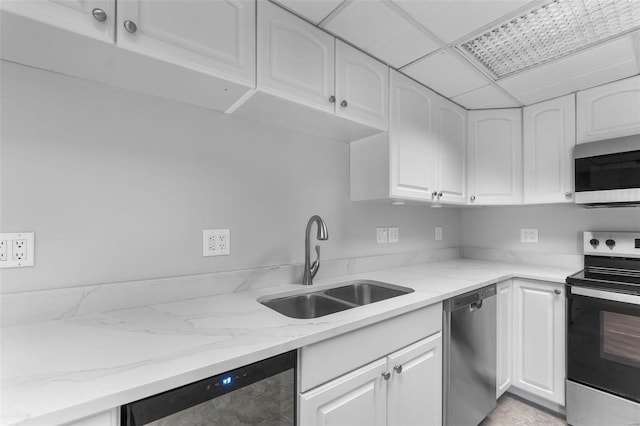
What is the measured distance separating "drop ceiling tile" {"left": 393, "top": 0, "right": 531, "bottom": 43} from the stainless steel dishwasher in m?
1.33

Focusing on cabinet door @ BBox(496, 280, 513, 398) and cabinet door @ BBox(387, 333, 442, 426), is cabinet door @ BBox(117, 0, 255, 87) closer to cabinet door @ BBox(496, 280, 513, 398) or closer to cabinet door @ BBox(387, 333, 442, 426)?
cabinet door @ BBox(387, 333, 442, 426)

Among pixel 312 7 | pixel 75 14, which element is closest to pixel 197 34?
pixel 75 14

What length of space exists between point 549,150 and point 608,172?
1.29 ft

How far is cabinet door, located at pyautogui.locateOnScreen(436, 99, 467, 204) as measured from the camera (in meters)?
2.04

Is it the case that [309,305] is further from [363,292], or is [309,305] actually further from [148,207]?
[148,207]

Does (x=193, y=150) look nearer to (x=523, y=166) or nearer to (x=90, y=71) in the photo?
(x=90, y=71)

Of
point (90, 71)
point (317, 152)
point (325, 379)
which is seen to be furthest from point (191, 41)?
point (325, 379)

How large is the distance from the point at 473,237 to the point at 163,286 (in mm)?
2638

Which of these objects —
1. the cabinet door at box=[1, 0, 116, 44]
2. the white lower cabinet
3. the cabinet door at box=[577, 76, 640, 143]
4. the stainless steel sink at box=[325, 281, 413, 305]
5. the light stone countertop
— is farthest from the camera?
the cabinet door at box=[577, 76, 640, 143]

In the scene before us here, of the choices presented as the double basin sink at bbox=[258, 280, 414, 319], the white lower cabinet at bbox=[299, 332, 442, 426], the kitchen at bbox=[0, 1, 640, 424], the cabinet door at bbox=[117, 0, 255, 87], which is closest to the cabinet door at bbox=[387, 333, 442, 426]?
the white lower cabinet at bbox=[299, 332, 442, 426]

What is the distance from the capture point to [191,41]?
3.25 ft

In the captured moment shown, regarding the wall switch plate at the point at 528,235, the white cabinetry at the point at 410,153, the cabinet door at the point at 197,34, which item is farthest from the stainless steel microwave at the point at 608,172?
the cabinet door at the point at 197,34

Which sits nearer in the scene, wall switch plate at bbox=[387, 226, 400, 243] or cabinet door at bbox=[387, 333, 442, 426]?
cabinet door at bbox=[387, 333, 442, 426]

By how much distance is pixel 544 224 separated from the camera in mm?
2346
